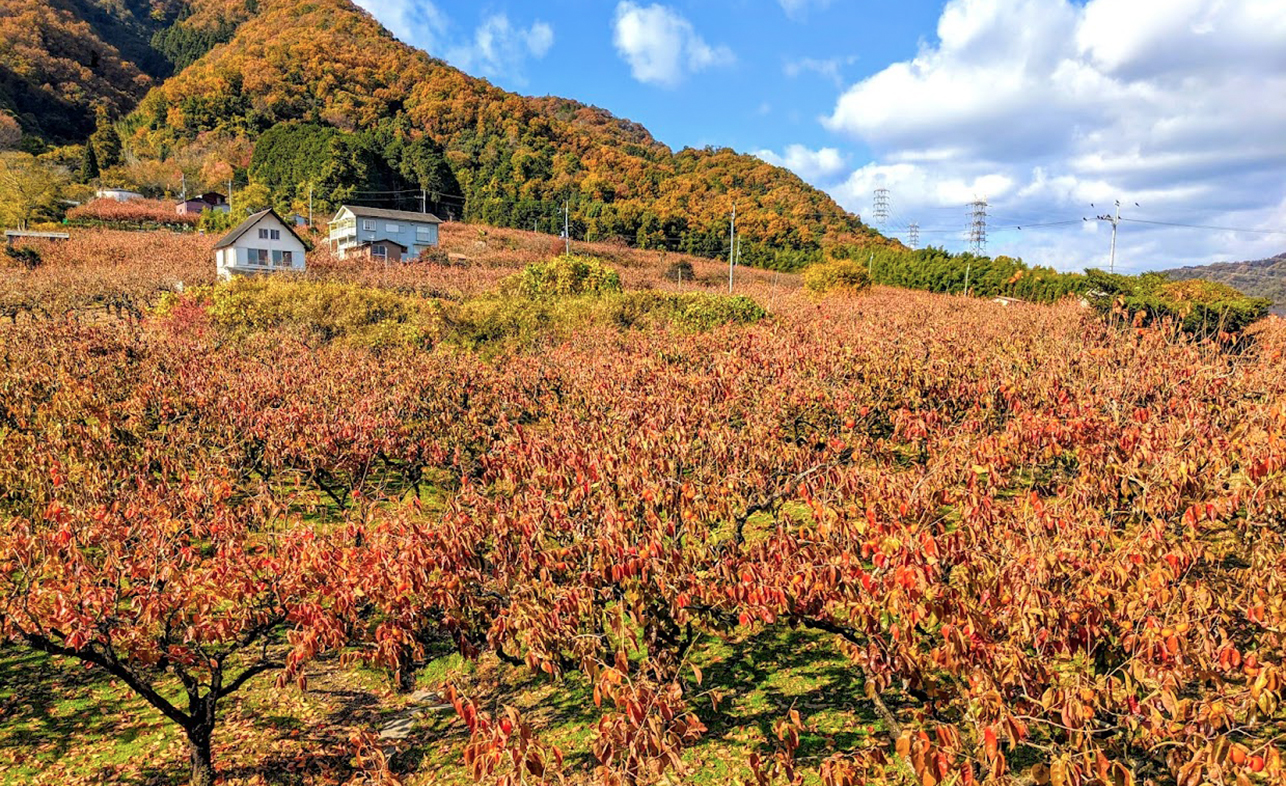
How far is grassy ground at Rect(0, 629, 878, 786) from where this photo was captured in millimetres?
7719

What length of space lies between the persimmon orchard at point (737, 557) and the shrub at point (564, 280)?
18.9 m

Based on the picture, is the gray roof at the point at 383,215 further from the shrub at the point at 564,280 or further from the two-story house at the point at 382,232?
the shrub at the point at 564,280

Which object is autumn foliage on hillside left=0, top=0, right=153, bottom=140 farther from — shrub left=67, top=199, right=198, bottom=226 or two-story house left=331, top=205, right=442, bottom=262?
two-story house left=331, top=205, right=442, bottom=262

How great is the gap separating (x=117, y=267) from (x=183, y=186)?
50256 millimetres

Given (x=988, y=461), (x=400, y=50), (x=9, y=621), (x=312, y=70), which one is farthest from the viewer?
(x=400, y=50)

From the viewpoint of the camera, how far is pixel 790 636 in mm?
9836

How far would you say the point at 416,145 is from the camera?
89.2 m

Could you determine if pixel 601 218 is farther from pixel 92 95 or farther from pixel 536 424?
pixel 92 95

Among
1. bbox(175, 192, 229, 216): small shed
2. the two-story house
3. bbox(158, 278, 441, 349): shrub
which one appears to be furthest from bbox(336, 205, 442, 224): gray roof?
bbox(158, 278, 441, 349): shrub

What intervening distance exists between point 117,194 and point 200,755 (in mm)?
92747

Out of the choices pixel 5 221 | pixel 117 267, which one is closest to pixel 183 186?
pixel 5 221

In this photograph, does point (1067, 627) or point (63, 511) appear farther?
point (63, 511)

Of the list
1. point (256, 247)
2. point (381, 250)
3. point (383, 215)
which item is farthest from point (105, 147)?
point (256, 247)

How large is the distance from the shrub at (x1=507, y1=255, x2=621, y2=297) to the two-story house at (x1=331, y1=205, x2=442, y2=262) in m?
30.6
